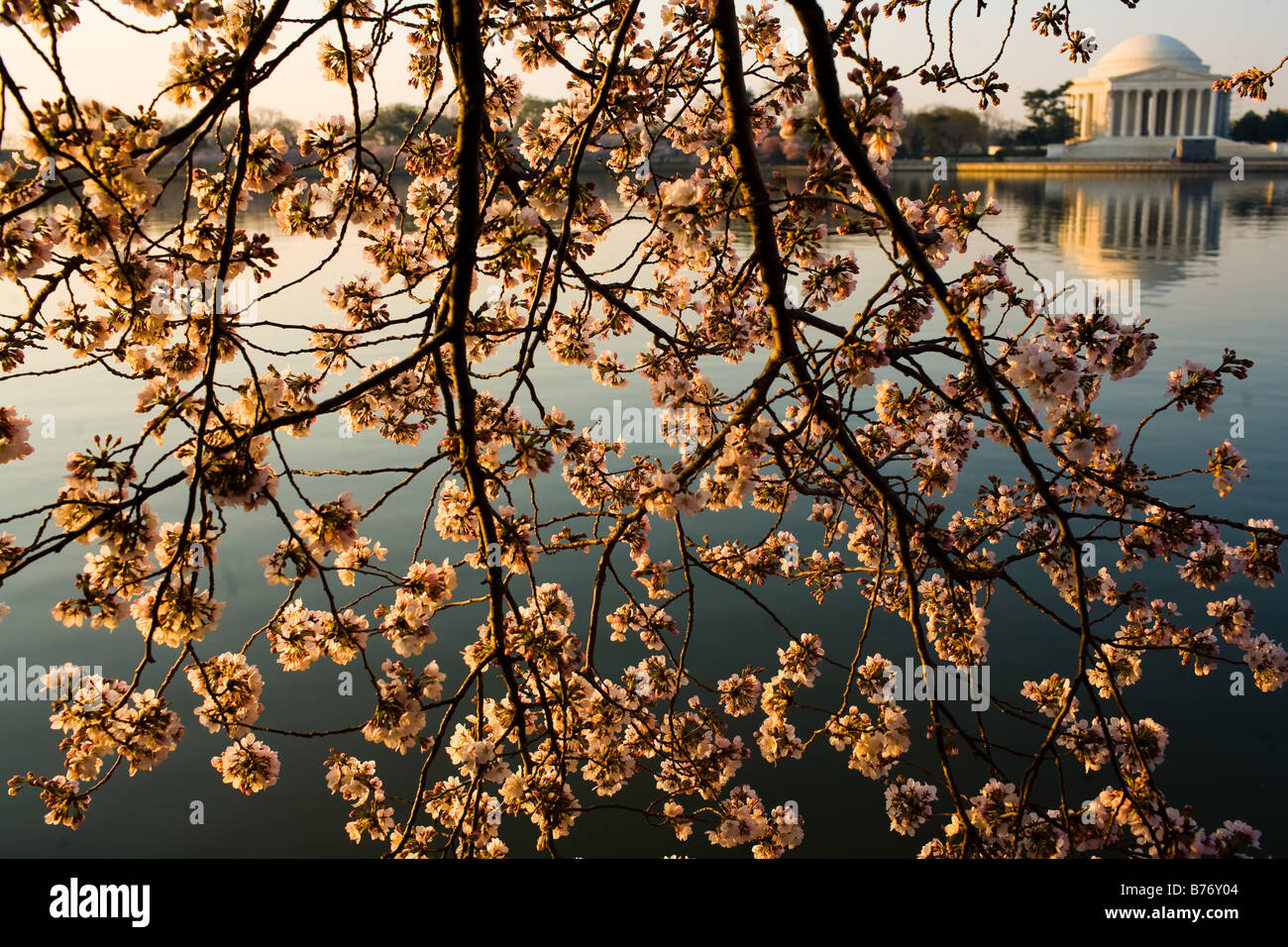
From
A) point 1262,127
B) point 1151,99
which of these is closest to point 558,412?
point 1262,127

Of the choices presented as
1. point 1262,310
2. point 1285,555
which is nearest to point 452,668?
point 1285,555

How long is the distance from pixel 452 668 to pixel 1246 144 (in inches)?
3944

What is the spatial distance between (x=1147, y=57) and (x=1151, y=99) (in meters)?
5.30

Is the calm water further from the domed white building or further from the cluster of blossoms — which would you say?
the domed white building

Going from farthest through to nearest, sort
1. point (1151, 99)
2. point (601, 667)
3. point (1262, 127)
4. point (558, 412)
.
→ 1. point (1151, 99)
2. point (1262, 127)
3. point (601, 667)
4. point (558, 412)

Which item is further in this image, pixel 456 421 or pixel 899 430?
pixel 899 430

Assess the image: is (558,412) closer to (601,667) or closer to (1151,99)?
(601,667)

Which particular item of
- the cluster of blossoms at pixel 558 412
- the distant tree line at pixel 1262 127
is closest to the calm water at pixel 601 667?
the cluster of blossoms at pixel 558 412

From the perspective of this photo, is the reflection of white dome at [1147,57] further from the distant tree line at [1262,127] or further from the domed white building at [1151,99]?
the distant tree line at [1262,127]

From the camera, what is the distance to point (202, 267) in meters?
3.65

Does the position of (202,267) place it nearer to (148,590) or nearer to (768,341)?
(148,590)

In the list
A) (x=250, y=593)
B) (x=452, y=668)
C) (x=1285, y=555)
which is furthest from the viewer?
(x=1285, y=555)

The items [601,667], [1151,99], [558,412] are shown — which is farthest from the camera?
[1151,99]

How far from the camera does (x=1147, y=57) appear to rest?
97.4m
